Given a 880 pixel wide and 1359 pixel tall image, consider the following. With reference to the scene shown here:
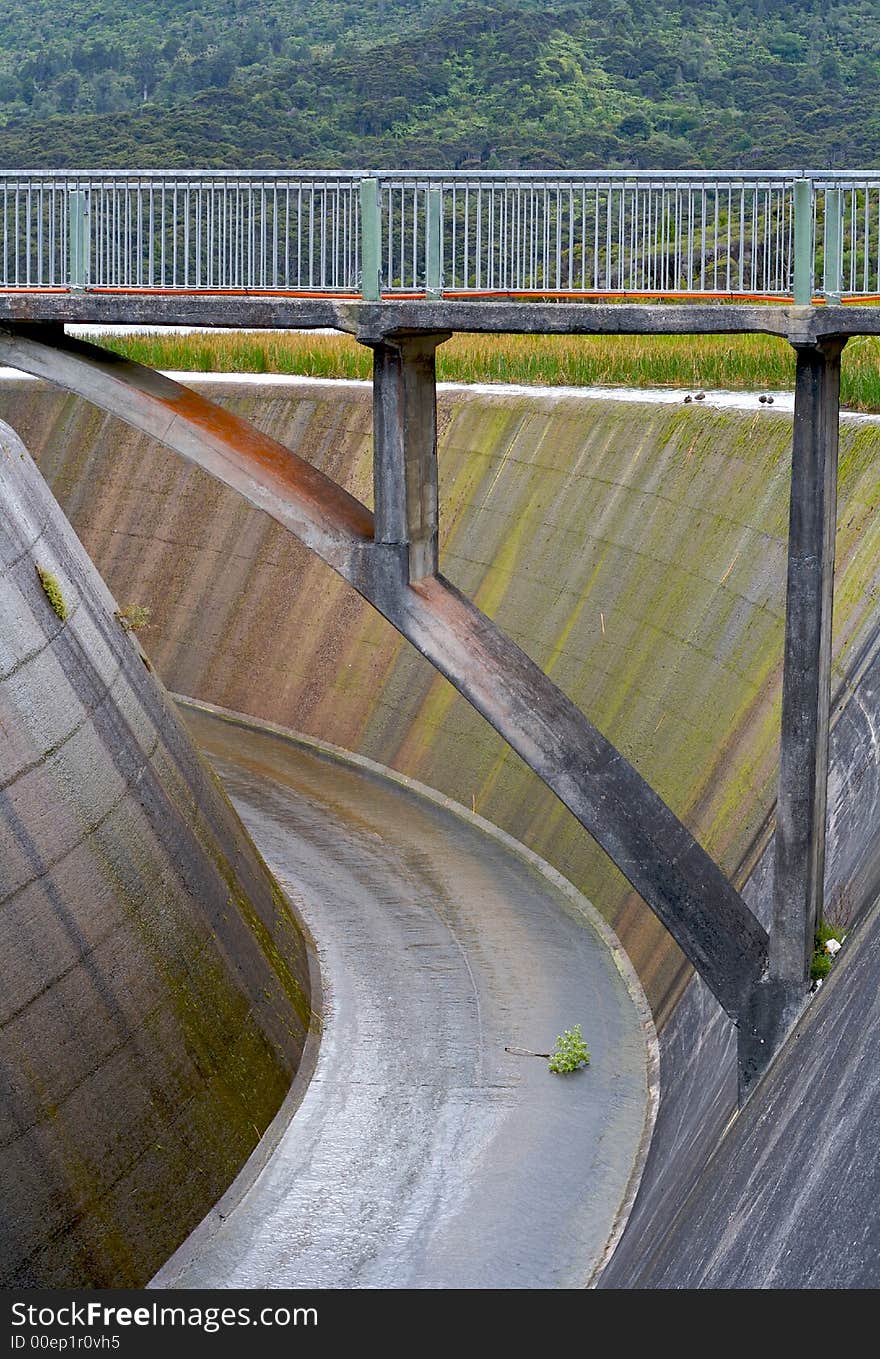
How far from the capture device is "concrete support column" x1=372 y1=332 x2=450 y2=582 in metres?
16.4

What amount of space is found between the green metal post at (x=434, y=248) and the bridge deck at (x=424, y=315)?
20cm

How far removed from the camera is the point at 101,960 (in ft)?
51.8

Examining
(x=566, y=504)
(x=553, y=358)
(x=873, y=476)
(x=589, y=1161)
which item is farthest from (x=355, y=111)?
(x=589, y=1161)

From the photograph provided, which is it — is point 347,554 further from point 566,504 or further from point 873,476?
point 566,504

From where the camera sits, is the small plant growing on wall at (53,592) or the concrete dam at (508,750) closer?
the concrete dam at (508,750)

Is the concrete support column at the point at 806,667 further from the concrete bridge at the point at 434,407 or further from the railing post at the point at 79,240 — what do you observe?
the railing post at the point at 79,240

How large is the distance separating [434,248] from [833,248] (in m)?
3.41

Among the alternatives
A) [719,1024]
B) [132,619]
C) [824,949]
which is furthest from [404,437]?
[719,1024]

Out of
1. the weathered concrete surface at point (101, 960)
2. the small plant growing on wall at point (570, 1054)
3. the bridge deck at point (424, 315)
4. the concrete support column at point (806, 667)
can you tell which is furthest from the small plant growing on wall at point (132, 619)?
the concrete support column at point (806, 667)

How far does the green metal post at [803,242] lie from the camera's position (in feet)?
48.1

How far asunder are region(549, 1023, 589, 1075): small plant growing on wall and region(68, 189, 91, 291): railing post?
9205mm

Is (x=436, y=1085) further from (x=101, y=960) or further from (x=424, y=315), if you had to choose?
(x=424, y=315)

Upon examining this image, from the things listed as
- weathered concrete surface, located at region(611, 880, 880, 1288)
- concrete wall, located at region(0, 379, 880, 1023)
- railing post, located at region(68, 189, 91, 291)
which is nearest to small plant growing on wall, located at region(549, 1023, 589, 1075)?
concrete wall, located at region(0, 379, 880, 1023)
